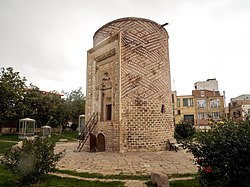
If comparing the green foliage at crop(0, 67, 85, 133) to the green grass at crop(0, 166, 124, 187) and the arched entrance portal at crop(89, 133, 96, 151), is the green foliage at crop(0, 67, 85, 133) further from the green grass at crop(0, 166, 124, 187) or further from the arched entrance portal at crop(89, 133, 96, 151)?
the green grass at crop(0, 166, 124, 187)

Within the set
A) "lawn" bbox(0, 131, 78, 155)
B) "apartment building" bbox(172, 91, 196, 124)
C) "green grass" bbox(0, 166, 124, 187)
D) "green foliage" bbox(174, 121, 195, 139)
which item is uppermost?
"apartment building" bbox(172, 91, 196, 124)

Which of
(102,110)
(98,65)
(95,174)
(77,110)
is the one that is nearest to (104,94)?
(102,110)

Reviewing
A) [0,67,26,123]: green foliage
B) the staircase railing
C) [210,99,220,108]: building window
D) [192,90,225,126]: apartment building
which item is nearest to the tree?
[0,67,26,123]: green foliage

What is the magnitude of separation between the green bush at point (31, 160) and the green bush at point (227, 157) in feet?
13.0

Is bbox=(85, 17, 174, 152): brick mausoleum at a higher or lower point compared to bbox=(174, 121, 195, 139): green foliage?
higher

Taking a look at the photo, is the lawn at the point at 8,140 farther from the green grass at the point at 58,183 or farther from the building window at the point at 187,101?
the building window at the point at 187,101

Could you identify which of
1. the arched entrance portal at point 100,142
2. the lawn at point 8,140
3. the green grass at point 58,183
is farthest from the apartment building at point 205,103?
the green grass at point 58,183

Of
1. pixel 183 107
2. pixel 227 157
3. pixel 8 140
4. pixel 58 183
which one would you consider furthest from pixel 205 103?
pixel 58 183

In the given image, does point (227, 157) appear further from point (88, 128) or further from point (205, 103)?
point (205, 103)

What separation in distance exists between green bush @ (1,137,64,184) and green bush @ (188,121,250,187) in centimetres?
397

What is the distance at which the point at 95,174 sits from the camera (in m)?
6.03

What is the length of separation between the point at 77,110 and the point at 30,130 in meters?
9.61

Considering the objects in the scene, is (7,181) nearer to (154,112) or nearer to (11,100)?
(154,112)

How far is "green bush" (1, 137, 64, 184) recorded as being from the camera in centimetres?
493
